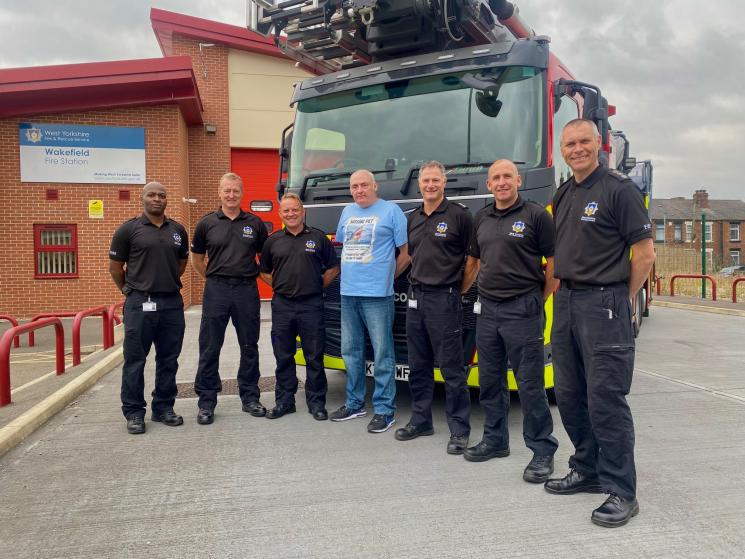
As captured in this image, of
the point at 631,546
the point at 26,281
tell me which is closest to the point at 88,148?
the point at 26,281

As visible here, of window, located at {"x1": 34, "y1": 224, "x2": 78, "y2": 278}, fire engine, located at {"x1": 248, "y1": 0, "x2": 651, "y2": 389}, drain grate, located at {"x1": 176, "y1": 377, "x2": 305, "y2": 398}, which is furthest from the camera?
window, located at {"x1": 34, "y1": 224, "x2": 78, "y2": 278}

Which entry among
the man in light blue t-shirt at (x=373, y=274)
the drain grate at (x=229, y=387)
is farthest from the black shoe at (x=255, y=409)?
the man in light blue t-shirt at (x=373, y=274)

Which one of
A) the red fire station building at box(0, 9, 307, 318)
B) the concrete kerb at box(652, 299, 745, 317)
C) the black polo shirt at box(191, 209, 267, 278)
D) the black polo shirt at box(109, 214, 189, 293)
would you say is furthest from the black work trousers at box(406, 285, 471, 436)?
the concrete kerb at box(652, 299, 745, 317)

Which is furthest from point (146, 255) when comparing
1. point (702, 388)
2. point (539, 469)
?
point (702, 388)

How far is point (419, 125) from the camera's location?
16.7 ft

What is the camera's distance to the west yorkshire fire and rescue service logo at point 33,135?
41.2 ft

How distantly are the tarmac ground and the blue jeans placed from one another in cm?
35

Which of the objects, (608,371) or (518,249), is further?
(518,249)

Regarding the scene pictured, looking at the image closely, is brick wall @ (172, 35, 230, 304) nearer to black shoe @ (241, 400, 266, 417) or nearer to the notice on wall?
the notice on wall

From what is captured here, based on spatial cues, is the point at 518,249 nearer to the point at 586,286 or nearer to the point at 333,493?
the point at 586,286

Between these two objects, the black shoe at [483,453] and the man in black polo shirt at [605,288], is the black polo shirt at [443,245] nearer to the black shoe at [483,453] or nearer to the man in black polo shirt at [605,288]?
the man in black polo shirt at [605,288]

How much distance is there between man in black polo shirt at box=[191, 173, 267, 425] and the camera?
5.13 metres

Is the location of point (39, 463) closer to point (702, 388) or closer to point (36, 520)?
point (36, 520)

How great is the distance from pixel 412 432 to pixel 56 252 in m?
11.1
